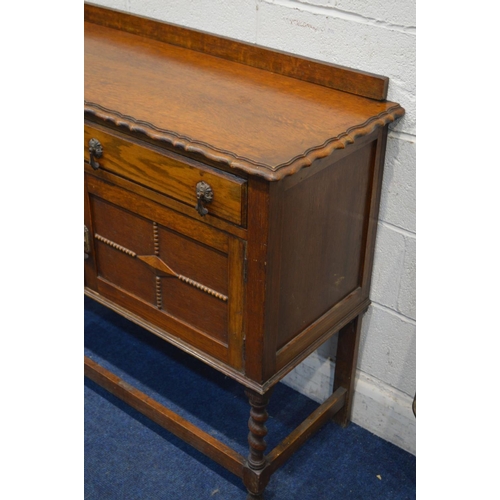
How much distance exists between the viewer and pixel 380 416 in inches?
88.4

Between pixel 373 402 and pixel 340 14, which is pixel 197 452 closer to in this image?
pixel 373 402

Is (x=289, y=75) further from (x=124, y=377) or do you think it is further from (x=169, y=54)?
(x=124, y=377)

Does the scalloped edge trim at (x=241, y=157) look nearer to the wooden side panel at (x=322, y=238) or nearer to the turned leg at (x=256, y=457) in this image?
the wooden side panel at (x=322, y=238)

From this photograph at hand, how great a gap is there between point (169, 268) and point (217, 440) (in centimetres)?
63

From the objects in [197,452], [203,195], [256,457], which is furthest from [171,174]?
[197,452]

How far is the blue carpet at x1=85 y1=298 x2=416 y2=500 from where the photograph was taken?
208cm

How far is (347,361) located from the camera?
2.18 meters

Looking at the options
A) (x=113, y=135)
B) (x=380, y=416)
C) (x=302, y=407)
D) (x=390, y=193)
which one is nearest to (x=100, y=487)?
(x=302, y=407)

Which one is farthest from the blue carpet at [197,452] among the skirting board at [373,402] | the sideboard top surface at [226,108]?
the sideboard top surface at [226,108]

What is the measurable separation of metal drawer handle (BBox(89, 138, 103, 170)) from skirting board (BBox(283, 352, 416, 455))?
3.31 feet

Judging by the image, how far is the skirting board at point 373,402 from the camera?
2176 millimetres

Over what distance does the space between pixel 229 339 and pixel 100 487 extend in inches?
29.1

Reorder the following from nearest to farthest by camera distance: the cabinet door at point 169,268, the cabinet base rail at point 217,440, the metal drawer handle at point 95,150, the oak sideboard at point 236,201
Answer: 1. the oak sideboard at point 236,201
2. the cabinet door at point 169,268
3. the metal drawer handle at point 95,150
4. the cabinet base rail at point 217,440

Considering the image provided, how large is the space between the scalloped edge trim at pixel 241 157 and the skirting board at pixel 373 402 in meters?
0.93
